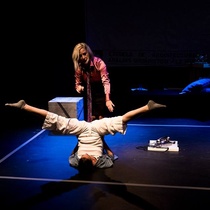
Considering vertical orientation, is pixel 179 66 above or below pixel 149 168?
above

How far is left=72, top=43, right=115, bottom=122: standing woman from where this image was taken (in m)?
4.34

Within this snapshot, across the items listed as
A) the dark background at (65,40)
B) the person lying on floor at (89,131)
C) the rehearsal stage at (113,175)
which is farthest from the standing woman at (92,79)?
the dark background at (65,40)

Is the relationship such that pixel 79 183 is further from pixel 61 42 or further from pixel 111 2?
pixel 111 2

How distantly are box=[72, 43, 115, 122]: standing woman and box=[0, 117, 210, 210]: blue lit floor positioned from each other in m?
0.63

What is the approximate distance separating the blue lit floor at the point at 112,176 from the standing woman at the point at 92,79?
0.63m

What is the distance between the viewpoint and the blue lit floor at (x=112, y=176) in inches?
133

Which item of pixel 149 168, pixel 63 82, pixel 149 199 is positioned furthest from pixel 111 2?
pixel 149 199

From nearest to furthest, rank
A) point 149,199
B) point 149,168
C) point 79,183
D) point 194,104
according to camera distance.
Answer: point 149,199, point 79,183, point 149,168, point 194,104

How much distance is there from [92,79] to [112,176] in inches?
48.1

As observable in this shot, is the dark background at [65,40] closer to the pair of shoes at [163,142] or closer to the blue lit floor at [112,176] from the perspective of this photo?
the blue lit floor at [112,176]

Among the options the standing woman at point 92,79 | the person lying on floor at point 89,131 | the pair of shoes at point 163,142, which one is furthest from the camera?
the pair of shoes at point 163,142

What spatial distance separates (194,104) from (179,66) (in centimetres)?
103

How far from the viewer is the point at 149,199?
3389 mm

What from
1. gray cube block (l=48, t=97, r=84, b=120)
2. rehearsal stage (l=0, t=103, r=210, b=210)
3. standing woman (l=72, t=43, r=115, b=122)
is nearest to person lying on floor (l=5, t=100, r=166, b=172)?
rehearsal stage (l=0, t=103, r=210, b=210)
